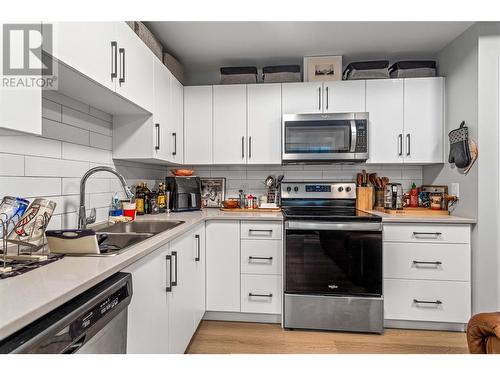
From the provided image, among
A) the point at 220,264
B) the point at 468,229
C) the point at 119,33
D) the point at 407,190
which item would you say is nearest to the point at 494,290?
the point at 468,229

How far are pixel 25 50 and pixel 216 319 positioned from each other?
2.14m

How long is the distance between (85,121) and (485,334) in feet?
7.26

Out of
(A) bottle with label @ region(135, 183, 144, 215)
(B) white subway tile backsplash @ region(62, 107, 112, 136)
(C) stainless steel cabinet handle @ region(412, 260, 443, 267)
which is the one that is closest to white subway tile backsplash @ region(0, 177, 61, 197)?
(B) white subway tile backsplash @ region(62, 107, 112, 136)

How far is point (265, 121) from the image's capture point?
268cm

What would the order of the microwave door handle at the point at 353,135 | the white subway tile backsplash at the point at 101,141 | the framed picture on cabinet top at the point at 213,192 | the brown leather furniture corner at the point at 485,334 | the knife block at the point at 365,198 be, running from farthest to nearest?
1. the framed picture on cabinet top at the point at 213,192
2. the knife block at the point at 365,198
3. the microwave door handle at the point at 353,135
4. the white subway tile backsplash at the point at 101,141
5. the brown leather furniture corner at the point at 485,334

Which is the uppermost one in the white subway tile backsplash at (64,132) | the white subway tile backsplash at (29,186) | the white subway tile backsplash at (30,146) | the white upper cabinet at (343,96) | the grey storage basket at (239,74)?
the grey storage basket at (239,74)

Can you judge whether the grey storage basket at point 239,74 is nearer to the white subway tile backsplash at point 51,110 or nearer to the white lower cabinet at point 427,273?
the white subway tile backsplash at point 51,110

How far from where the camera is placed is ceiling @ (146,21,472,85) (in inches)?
85.9

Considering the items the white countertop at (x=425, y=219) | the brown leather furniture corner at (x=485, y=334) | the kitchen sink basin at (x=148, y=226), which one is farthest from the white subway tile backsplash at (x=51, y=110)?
the white countertop at (x=425, y=219)

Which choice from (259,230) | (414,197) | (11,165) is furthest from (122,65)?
(414,197)

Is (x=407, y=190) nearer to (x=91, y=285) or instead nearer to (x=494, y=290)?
(x=494, y=290)

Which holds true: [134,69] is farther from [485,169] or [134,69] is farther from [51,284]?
[485,169]

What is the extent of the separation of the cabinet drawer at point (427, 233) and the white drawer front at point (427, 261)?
0.12ft

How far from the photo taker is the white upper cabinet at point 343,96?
2.58 m
